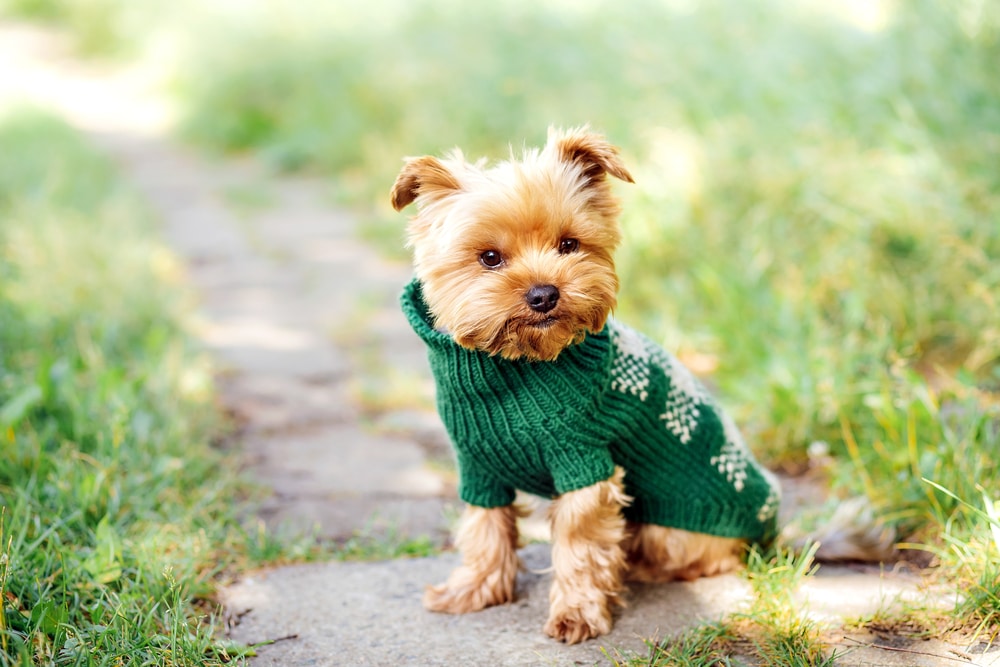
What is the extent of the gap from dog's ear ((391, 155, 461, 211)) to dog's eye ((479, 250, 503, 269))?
0.81 ft

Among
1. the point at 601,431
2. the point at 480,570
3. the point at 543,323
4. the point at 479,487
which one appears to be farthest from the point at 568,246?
the point at 480,570

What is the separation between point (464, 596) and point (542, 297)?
1.13 m

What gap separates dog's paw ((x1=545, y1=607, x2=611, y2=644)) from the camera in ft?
9.25

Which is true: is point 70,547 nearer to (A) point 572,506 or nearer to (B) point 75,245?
(A) point 572,506

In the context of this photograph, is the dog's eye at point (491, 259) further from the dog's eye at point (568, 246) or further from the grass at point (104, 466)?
the grass at point (104, 466)

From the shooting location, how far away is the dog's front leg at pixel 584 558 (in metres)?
2.81

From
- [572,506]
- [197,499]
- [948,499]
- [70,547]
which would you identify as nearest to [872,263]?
[948,499]

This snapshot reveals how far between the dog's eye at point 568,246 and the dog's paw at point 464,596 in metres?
1.16

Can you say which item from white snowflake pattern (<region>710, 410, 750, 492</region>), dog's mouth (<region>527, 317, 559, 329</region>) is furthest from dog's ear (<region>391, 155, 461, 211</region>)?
white snowflake pattern (<region>710, 410, 750, 492</region>)

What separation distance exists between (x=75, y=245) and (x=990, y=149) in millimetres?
5687

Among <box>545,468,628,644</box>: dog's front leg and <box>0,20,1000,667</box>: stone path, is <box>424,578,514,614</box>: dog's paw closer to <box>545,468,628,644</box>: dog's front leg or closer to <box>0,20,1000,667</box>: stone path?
<box>0,20,1000,667</box>: stone path

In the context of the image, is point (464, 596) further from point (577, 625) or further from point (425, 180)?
point (425, 180)

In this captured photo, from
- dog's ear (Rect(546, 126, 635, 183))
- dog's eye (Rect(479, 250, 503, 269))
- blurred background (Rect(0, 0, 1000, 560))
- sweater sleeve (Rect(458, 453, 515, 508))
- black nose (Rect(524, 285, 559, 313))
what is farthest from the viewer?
blurred background (Rect(0, 0, 1000, 560))

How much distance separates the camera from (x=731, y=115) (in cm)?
657
